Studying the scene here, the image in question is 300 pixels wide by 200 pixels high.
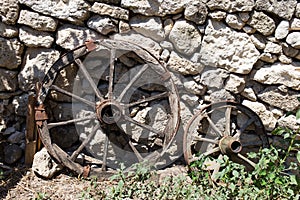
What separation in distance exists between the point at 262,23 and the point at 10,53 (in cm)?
205

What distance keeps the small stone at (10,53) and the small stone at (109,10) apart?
679 millimetres

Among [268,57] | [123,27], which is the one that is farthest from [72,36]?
[268,57]

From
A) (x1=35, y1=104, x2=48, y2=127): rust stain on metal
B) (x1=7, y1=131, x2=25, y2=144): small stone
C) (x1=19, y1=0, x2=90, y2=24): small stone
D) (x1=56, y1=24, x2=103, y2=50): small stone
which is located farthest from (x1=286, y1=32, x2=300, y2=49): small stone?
(x1=7, y1=131, x2=25, y2=144): small stone

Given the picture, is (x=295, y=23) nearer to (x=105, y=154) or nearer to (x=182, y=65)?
(x=182, y=65)

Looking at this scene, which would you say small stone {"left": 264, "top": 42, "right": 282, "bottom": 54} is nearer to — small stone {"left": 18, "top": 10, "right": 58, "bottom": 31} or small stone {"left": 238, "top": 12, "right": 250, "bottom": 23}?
small stone {"left": 238, "top": 12, "right": 250, "bottom": 23}

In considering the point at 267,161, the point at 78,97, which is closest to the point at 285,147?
the point at 267,161

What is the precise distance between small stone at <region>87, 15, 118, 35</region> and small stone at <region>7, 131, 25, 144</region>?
110 centimetres

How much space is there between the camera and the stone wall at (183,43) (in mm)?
3189

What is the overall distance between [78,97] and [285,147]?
72.2 inches

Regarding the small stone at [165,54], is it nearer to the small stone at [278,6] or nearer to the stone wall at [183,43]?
the stone wall at [183,43]

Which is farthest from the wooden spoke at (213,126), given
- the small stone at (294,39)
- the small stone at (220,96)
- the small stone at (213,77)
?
the small stone at (294,39)

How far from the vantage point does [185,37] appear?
3271 mm

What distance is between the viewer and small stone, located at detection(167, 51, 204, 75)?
334 centimetres

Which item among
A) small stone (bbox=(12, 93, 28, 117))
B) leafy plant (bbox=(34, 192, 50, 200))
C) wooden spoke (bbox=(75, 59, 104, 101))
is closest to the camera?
leafy plant (bbox=(34, 192, 50, 200))
